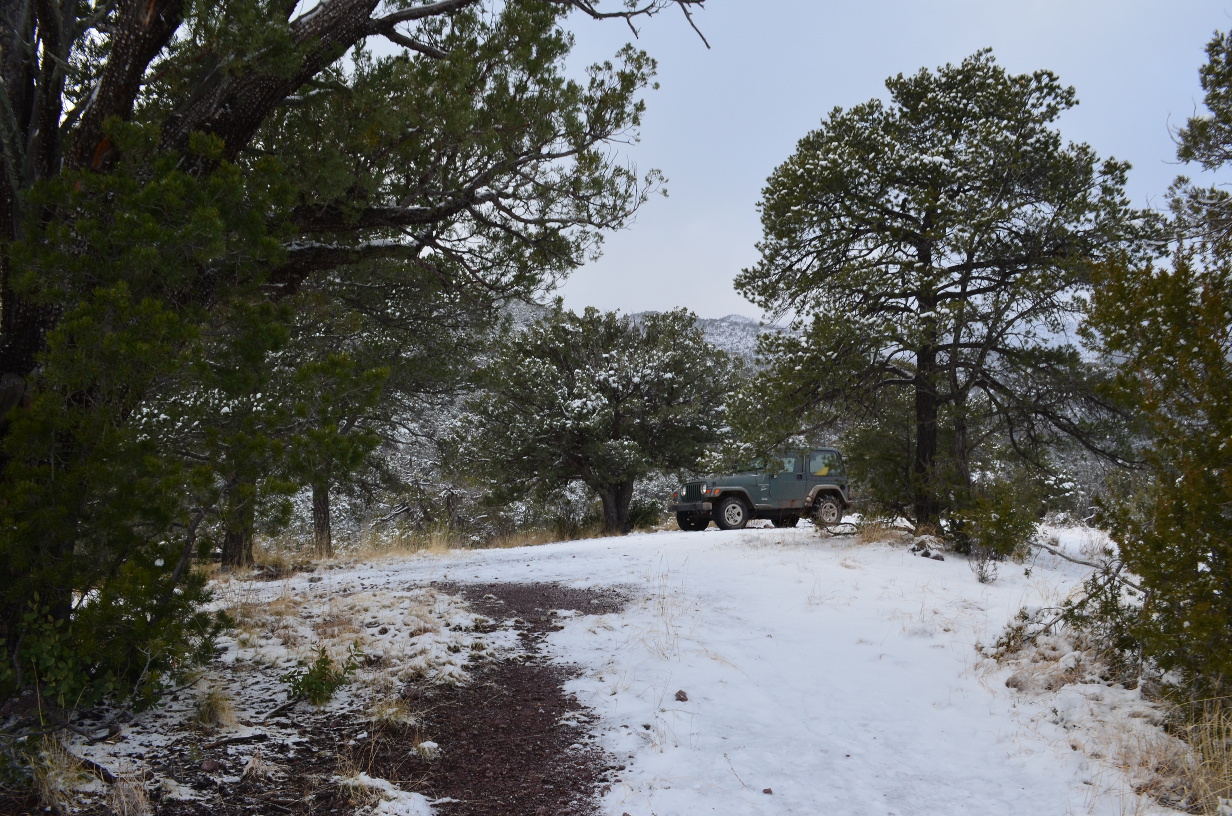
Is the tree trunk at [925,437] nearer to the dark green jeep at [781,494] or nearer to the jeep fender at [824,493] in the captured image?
the dark green jeep at [781,494]

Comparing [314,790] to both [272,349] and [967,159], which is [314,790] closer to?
[272,349]

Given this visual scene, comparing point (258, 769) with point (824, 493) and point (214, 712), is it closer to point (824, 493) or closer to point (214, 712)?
point (214, 712)

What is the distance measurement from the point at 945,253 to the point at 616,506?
37.9ft

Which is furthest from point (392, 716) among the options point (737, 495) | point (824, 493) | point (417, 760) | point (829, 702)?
point (824, 493)

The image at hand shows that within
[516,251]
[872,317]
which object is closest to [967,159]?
[872,317]

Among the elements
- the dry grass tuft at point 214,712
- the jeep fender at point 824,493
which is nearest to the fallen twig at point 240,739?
the dry grass tuft at point 214,712

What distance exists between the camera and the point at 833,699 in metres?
4.41

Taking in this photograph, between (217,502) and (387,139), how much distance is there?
316 centimetres

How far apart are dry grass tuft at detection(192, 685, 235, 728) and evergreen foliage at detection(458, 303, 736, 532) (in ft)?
44.5

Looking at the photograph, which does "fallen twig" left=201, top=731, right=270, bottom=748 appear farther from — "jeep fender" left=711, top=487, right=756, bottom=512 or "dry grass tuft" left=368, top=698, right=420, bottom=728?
"jeep fender" left=711, top=487, right=756, bottom=512

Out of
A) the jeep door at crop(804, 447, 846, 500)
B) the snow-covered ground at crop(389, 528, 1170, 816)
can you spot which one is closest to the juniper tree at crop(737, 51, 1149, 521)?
the snow-covered ground at crop(389, 528, 1170, 816)

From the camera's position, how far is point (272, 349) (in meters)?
3.45

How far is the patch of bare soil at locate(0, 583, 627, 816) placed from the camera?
2.93 metres

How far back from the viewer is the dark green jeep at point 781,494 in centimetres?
1519
